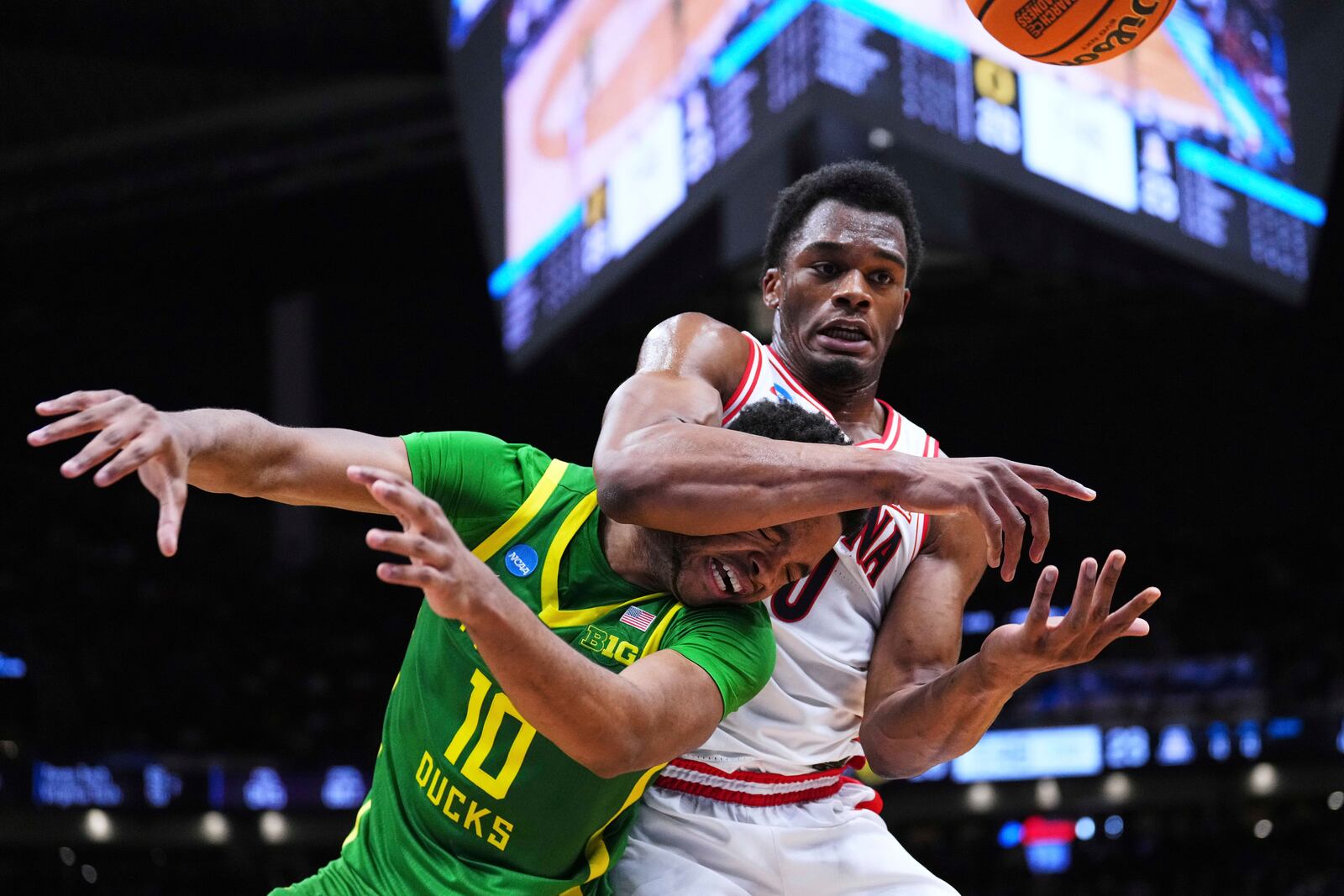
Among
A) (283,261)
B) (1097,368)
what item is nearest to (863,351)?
(283,261)

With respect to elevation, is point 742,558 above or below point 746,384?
below

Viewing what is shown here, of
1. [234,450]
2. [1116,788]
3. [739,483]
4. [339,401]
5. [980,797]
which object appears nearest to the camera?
[234,450]

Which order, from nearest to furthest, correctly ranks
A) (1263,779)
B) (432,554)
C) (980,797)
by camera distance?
(432,554)
(1263,779)
(980,797)

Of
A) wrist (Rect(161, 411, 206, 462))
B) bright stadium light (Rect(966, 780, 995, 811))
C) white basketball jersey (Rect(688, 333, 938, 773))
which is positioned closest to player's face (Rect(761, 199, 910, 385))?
white basketball jersey (Rect(688, 333, 938, 773))

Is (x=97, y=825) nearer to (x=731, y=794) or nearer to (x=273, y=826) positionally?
(x=273, y=826)

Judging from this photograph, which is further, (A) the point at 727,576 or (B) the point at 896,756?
(B) the point at 896,756

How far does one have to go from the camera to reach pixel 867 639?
422 cm

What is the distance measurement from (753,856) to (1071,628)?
1028 mm

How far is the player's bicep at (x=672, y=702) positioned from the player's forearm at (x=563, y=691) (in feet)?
0.04

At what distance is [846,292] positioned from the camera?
4.18 meters

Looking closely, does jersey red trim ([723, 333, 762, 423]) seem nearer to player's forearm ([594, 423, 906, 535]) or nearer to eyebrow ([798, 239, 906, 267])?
eyebrow ([798, 239, 906, 267])

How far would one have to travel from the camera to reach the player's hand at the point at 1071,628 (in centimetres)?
337

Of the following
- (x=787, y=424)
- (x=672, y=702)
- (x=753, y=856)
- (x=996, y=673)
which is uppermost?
(x=787, y=424)

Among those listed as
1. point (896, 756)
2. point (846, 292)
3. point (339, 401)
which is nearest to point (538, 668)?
point (896, 756)
